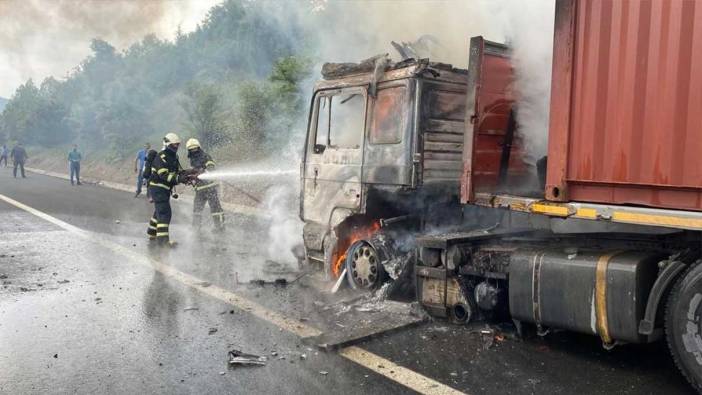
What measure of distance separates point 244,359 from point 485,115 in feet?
8.43

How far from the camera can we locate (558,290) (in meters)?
3.65

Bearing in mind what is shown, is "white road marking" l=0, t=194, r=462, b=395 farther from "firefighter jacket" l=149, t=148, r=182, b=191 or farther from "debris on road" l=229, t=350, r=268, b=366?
"firefighter jacket" l=149, t=148, r=182, b=191

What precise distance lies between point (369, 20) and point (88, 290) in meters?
7.02

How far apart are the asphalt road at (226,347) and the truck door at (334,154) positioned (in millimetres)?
886

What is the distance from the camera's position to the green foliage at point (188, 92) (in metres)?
16.9

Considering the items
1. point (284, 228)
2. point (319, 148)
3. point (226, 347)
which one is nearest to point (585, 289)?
point (226, 347)

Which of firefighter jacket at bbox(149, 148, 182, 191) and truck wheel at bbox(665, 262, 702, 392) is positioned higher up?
firefighter jacket at bbox(149, 148, 182, 191)

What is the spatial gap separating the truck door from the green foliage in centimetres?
789

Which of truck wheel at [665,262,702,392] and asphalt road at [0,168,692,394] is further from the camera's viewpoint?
asphalt road at [0,168,692,394]

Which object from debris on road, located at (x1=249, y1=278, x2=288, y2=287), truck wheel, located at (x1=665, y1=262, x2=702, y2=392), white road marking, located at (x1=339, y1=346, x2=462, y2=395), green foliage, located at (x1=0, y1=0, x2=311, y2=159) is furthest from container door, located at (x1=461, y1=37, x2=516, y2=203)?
green foliage, located at (x1=0, y1=0, x2=311, y2=159)

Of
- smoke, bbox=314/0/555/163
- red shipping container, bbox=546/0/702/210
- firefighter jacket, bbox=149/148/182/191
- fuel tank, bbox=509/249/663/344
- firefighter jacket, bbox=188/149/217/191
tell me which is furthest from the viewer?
firefighter jacket, bbox=188/149/217/191

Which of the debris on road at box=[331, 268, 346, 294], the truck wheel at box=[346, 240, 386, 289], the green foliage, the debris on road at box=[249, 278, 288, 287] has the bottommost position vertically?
the debris on road at box=[249, 278, 288, 287]

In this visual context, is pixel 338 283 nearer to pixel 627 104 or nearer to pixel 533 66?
pixel 533 66

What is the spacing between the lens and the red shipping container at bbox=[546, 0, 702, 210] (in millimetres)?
3064
